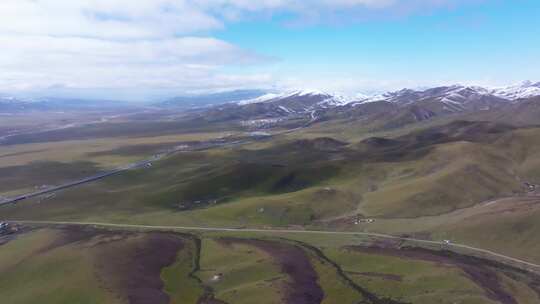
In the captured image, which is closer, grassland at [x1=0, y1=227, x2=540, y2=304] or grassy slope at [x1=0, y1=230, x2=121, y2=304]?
grassland at [x1=0, y1=227, x2=540, y2=304]

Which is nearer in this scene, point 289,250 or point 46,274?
point 46,274

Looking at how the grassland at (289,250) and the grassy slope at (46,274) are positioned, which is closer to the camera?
the grassland at (289,250)

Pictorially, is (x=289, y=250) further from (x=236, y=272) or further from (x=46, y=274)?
(x=46, y=274)

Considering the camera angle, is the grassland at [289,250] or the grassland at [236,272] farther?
the grassland at [289,250]

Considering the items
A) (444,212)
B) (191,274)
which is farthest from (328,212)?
(191,274)

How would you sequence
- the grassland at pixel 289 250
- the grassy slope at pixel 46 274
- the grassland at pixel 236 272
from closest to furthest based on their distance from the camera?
1. the grassland at pixel 236 272
2. the grassland at pixel 289 250
3. the grassy slope at pixel 46 274

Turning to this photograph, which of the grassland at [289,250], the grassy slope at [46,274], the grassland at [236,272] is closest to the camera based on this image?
the grassland at [236,272]

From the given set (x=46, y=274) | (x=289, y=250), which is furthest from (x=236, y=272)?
(x=46, y=274)

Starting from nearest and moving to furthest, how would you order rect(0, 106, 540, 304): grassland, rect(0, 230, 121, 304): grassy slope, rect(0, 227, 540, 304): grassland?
rect(0, 227, 540, 304): grassland, rect(0, 106, 540, 304): grassland, rect(0, 230, 121, 304): grassy slope

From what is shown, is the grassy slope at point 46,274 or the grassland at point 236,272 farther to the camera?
the grassy slope at point 46,274

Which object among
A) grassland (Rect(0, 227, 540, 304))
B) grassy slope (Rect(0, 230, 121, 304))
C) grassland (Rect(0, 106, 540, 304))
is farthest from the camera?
grassy slope (Rect(0, 230, 121, 304))

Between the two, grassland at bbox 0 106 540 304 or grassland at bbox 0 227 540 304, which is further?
grassland at bbox 0 106 540 304

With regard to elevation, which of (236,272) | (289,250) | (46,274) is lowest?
(289,250)

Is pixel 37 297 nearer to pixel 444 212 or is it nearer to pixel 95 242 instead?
pixel 95 242
